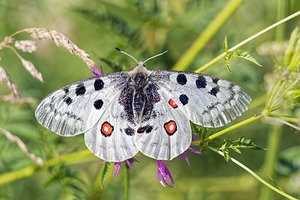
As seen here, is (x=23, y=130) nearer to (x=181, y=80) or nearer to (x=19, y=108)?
(x=19, y=108)

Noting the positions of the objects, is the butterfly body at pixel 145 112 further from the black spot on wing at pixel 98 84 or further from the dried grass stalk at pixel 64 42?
the dried grass stalk at pixel 64 42

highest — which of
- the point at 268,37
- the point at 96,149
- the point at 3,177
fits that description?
the point at 268,37

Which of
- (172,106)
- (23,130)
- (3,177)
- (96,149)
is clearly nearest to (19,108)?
(23,130)

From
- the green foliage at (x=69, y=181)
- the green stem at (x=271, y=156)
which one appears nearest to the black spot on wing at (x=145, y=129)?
the green foliage at (x=69, y=181)

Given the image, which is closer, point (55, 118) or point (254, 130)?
point (55, 118)

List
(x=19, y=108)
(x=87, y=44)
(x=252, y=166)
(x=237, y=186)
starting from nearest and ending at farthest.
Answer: (x=19, y=108), (x=237, y=186), (x=252, y=166), (x=87, y=44)

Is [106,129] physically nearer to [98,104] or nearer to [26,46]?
[98,104]
